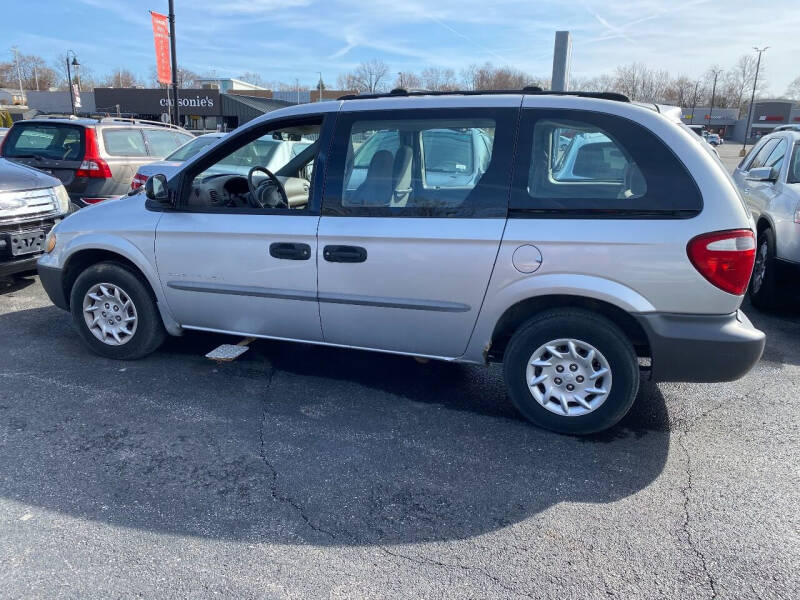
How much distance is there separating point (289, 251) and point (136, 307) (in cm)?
141

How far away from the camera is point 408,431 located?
140 inches

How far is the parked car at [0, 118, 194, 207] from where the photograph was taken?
26.2 feet

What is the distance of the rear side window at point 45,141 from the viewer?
8.09 meters

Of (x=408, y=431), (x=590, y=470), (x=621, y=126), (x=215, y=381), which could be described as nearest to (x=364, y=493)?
(x=408, y=431)

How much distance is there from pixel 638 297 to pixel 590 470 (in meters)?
0.95

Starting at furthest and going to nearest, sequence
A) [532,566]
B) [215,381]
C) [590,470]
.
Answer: [215,381] → [590,470] → [532,566]

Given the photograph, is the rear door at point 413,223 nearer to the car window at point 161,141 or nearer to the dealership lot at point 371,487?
the dealership lot at point 371,487

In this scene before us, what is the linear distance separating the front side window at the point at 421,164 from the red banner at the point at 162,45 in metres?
15.0

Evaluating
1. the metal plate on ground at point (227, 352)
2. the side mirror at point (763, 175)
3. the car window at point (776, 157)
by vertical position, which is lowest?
the metal plate on ground at point (227, 352)

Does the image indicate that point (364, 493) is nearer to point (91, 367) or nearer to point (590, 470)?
point (590, 470)

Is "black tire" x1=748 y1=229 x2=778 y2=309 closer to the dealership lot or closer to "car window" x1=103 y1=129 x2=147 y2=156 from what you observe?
the dealership lot

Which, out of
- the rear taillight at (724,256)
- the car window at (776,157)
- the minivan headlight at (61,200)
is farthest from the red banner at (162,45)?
the rear taillight at (724,256)

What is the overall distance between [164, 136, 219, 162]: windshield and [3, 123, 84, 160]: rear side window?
1.24 meters

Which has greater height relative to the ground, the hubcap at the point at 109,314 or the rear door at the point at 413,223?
the rear door at the point at 413,223
